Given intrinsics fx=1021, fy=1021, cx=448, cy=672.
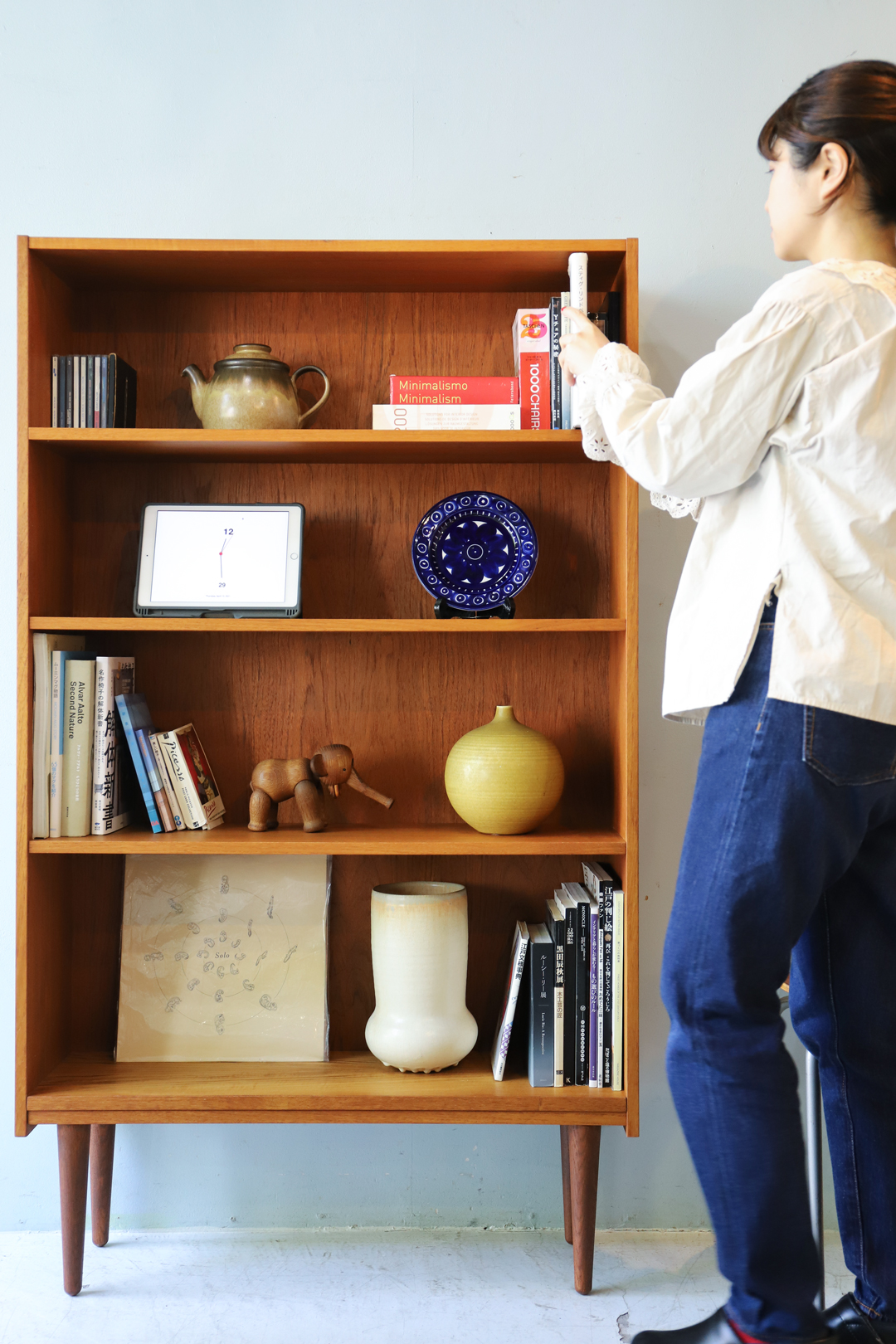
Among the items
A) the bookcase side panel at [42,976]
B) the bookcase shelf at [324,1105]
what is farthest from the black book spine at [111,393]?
the bookcase shelf at [324,1105]

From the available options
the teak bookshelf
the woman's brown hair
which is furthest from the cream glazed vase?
the woman's brown hair

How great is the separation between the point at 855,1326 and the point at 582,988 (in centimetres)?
58

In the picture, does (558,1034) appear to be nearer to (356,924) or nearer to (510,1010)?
(510,1010)

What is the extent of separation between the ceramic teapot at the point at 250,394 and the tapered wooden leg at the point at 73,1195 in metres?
1.14

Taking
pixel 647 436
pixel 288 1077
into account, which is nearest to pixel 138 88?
pixel 647 436

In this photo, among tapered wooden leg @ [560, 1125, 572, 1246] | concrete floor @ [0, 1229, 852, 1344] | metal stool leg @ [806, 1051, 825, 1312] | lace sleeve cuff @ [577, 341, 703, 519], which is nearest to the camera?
lace sleeve cuff @ [577, 341, 703, 519]

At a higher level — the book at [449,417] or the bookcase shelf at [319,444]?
the book at [449,417]

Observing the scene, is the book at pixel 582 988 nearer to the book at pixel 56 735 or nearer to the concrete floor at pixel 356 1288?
the concrete floor at pixel 356 1288

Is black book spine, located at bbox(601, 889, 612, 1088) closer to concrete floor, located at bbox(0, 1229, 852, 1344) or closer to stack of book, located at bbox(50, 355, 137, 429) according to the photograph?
concrete floor, located at bbox(0, 1229, 852, 1344)

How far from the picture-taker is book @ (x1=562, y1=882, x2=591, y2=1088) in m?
1.61

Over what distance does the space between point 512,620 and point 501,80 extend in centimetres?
101

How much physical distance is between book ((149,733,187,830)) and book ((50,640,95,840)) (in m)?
0.14

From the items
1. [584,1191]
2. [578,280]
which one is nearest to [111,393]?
[578,280]

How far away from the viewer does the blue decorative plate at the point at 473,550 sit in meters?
1.71
